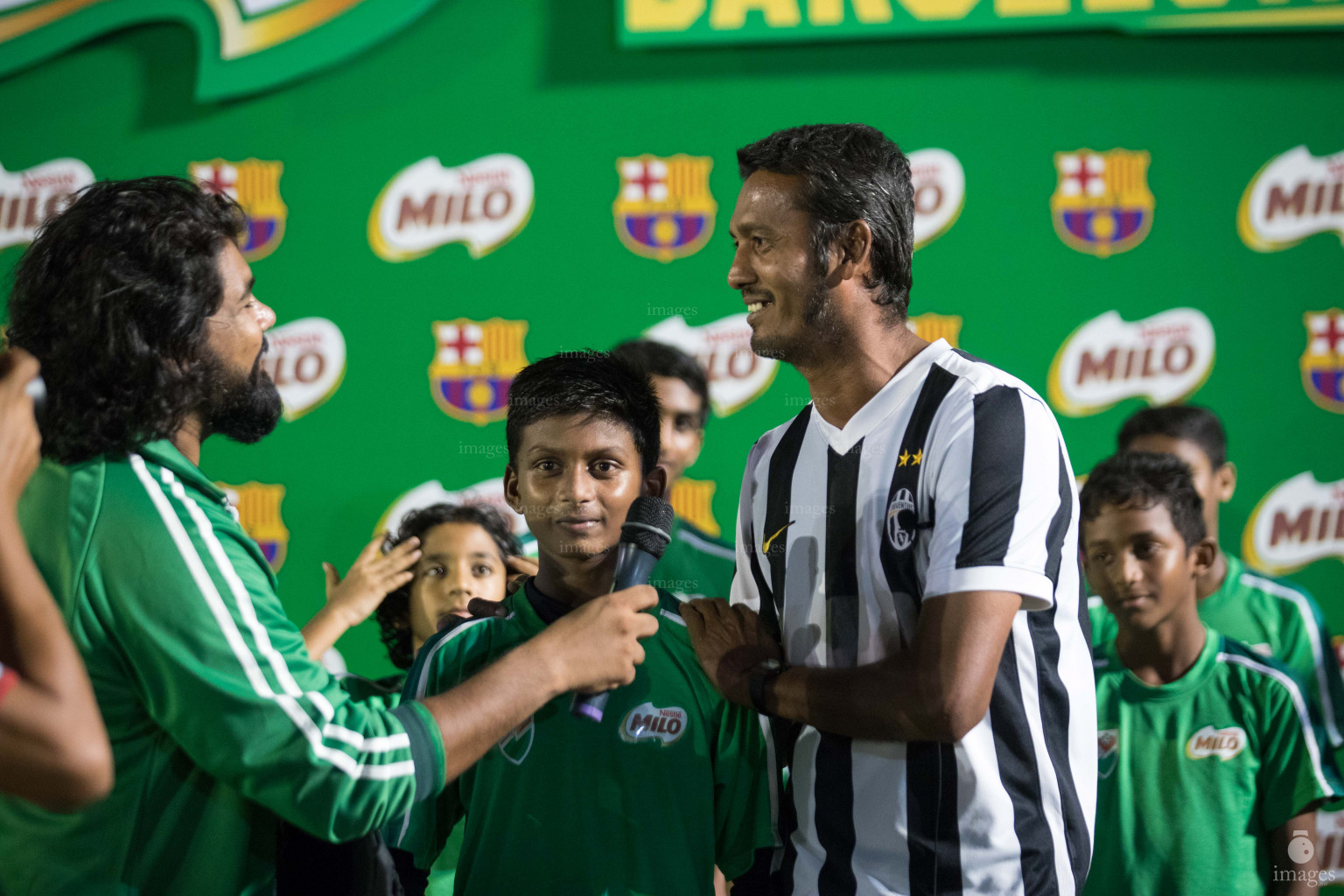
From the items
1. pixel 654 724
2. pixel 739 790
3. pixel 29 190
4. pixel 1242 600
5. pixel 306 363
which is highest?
pixel 29 190

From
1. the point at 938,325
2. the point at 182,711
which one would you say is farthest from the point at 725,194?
the point at 182,711

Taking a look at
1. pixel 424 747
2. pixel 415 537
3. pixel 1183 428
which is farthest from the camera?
pixel 1183 428

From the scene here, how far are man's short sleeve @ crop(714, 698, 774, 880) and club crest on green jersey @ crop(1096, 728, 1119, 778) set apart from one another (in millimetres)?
1128

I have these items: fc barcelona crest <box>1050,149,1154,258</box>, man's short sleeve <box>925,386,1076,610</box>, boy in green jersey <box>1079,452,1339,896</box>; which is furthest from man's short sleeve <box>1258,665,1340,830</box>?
fc barcelona crest <box>1050,149,1154,258</box>

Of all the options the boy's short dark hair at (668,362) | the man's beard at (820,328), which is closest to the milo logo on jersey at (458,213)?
the boy's short dark hair at (668,362)

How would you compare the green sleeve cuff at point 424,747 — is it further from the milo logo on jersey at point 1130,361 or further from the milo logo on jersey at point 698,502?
the milo logo on jersey at point 1130,361

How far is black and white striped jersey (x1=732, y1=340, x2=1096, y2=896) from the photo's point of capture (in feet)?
4.17

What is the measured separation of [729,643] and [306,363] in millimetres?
2496

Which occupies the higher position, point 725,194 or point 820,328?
point 725,194

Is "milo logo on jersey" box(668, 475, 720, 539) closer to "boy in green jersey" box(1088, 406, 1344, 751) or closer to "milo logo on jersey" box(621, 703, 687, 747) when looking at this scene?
"boy in green jersey" box(1088, 406, 1344, 751)

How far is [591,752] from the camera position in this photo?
1515mm

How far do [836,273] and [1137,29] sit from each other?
105 inches
